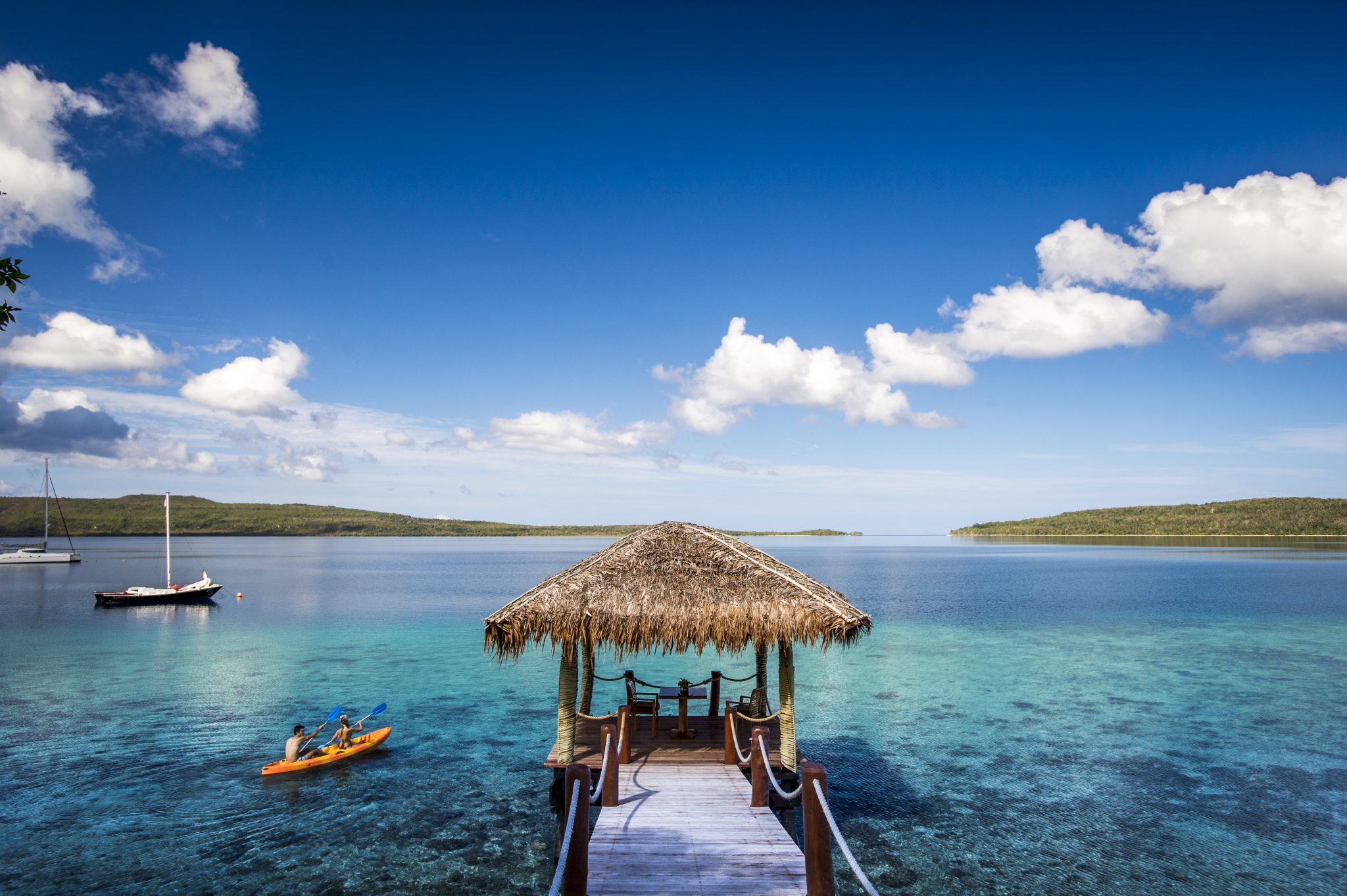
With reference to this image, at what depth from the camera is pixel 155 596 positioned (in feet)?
161

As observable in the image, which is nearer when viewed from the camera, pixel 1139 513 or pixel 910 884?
pixel 910 884

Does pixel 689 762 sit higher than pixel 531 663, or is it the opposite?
pixel 689 762

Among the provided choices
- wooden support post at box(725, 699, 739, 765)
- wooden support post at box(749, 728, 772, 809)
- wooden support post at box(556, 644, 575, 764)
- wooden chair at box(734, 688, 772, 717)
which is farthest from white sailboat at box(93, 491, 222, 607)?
wooden support post at box(749, 728, 772, 809)

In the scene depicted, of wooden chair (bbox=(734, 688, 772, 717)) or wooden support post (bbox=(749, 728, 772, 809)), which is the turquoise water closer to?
wooden chair (bbox=(734, 688, 772, 717))

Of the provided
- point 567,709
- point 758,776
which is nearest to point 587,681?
point 567,709

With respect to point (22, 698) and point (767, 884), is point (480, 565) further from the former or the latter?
point (767, 884)

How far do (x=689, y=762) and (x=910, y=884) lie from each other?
357 centimetres

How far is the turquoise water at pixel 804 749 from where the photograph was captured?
1171 centimetres

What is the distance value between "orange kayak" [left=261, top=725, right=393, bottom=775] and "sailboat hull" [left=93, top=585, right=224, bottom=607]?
129 feet

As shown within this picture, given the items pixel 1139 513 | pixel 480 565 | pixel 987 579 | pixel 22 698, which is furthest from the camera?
pixel 1139 513

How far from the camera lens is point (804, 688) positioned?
2423 centimetres

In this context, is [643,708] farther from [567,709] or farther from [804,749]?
[804,749]

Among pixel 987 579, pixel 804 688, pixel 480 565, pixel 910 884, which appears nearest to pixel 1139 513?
pixel 987 579

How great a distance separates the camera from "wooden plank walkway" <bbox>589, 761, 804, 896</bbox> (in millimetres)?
7547
